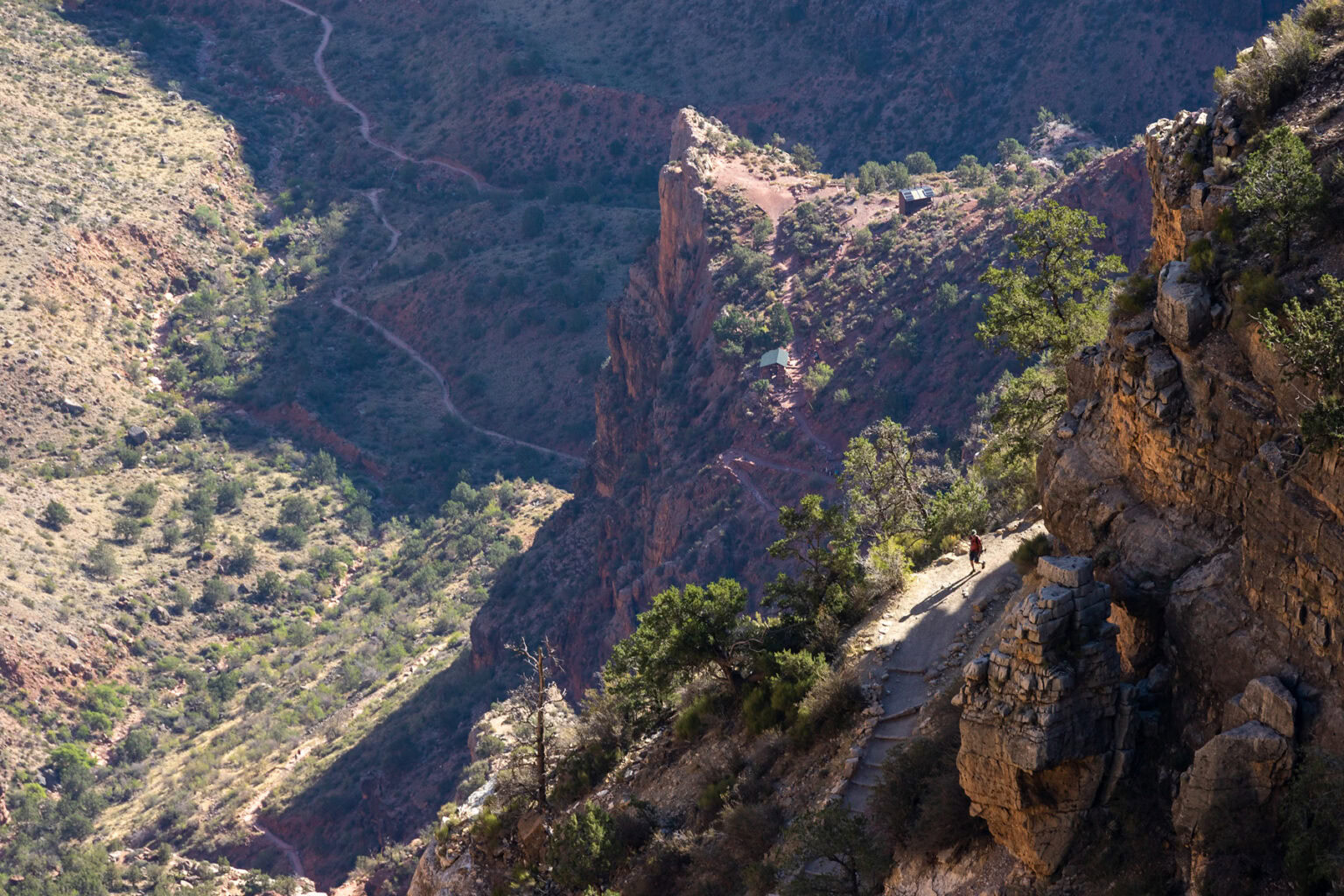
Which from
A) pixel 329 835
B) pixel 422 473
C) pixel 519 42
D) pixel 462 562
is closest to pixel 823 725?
pixel 329 835

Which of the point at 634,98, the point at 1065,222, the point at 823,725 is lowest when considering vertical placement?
the point at 823,725

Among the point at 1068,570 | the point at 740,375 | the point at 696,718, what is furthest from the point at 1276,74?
the point at 740,375

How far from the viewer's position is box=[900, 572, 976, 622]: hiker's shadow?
33.4 meters

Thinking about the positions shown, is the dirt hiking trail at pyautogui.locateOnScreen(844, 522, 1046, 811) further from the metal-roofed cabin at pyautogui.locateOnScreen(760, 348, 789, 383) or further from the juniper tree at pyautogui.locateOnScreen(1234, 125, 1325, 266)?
the metal-roofed cabin at pyautogui.locateOnScreen(760, 348, 789, 383)

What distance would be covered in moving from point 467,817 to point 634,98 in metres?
102

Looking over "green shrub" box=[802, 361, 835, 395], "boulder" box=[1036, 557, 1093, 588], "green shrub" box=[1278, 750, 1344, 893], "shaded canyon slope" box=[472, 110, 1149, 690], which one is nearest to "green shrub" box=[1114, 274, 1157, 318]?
"boulder" box=[1036, 557, 1093, 588]

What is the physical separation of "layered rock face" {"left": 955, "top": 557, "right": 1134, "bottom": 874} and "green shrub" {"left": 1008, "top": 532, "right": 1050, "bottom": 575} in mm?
6085

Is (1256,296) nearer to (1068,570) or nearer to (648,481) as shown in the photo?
(1068,570)

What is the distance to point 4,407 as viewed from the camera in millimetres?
94125

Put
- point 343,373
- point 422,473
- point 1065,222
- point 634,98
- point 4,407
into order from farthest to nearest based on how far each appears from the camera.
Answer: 1. point 634,98
2. point 343,373
3. point 422,473
4. point 4,407
5. point 1065,222

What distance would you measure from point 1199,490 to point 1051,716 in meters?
4.61

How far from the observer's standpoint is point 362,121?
138125mm

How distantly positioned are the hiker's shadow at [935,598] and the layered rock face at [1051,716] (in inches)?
501

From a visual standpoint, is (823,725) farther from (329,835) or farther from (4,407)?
(4,407)
